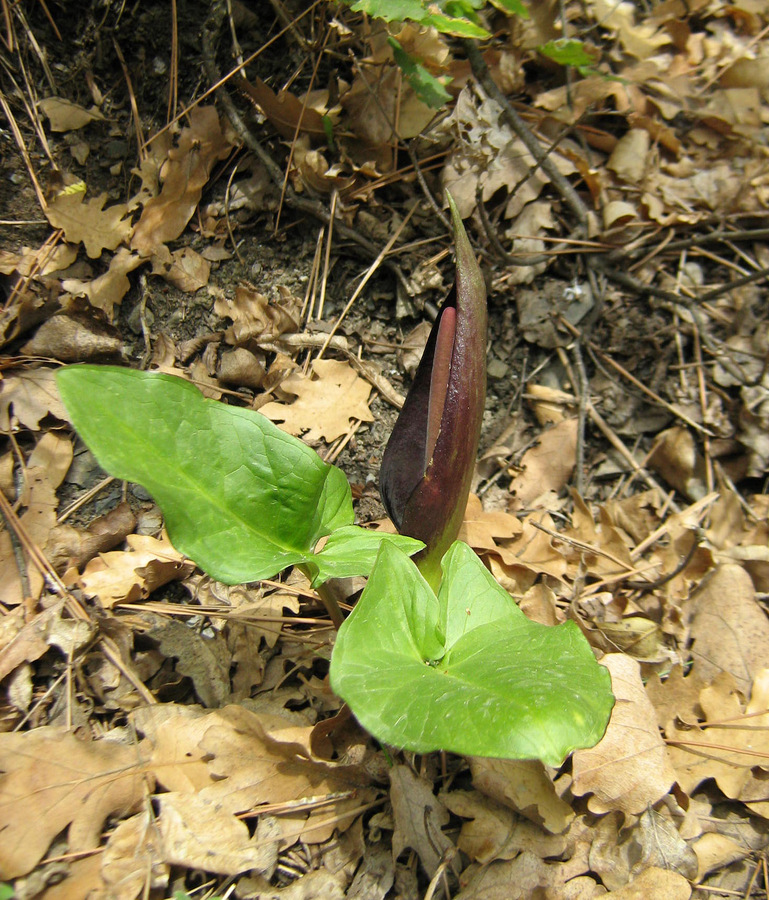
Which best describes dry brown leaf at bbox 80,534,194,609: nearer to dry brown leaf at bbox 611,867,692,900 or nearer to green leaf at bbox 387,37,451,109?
dry brown leaf at bbox 611,867,692,900

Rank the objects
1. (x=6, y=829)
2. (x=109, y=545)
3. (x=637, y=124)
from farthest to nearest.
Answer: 1. (x=637, y=124)
2. (x=109, y=545)
3. (x=6, y=829)

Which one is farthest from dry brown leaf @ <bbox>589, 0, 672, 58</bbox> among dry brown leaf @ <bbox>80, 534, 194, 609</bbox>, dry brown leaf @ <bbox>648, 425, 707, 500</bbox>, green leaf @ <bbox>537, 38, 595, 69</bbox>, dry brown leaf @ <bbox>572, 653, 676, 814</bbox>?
dry brown leaf @ <bbox>80, 534, 194, 609</bbox>

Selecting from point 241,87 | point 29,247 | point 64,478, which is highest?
point 241,87

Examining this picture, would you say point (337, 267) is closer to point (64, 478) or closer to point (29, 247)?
point (29, 247)

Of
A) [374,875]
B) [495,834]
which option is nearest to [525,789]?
[495,834]

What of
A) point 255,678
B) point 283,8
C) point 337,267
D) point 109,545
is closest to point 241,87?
point 283,8

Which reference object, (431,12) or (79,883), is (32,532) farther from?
(431,12)
